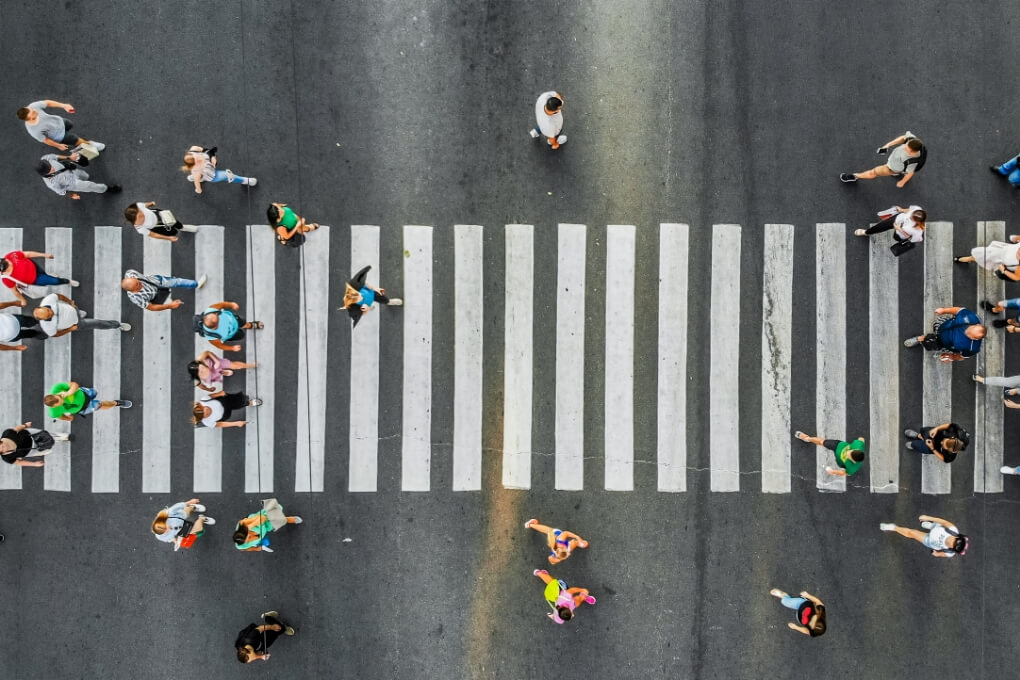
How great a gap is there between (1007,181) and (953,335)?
2513 mm

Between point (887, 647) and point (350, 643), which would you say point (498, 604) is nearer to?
point (350, 643)

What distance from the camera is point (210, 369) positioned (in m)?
7.27

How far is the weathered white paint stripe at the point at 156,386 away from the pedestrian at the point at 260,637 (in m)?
2.22

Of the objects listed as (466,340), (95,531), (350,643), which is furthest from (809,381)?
(95,531)

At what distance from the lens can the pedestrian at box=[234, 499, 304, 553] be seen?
23.6 ft

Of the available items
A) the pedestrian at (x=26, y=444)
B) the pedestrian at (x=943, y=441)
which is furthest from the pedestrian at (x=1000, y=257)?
the pedestrian at (x=26, y=444)

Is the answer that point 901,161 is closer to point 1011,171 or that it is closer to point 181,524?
point 1011,171

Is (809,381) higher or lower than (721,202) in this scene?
lower

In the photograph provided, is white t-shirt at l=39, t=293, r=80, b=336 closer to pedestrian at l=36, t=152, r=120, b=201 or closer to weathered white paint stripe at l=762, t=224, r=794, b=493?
pedestrian at l=36, t=152, r=120, b=201

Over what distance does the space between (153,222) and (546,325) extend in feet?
16.6

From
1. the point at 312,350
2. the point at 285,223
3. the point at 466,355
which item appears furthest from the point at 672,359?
the point at 285,223

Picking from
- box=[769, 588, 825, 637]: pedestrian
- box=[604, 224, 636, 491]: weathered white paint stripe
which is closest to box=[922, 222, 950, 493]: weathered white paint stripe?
box=[769, 588, 825, 637]: pedestrian

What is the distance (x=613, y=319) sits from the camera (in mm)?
7992

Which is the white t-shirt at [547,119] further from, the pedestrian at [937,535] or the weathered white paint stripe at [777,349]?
the pedestrian at [937,535]
